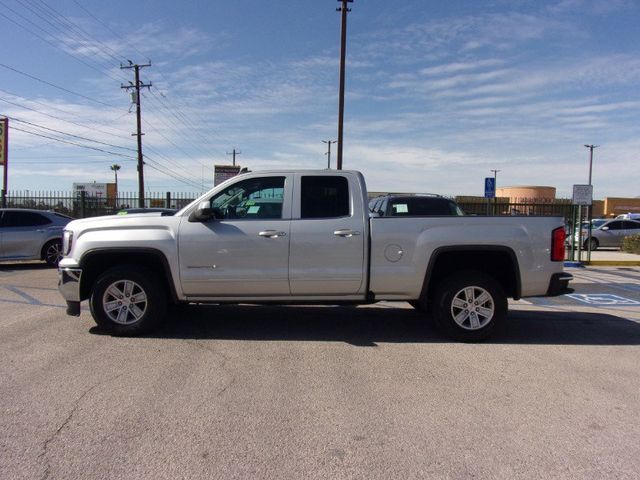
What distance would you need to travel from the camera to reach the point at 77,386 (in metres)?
4.54

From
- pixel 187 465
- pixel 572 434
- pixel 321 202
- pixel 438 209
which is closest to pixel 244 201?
pixel 321 202

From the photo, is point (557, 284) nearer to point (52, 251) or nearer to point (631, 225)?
point (52, 251)

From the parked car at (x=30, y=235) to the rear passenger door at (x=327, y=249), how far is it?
891 cm

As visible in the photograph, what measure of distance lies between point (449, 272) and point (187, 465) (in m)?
4.05

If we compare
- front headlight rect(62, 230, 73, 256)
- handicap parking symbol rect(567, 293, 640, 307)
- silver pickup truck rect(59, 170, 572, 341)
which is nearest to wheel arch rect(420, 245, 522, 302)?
silver pickup truck rect(59, 170, 572, 341)

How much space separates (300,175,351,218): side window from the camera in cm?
614

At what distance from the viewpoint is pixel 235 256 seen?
19.6 feet

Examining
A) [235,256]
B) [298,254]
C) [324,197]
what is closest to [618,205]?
[324,197]

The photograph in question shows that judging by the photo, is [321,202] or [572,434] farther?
[321,202]

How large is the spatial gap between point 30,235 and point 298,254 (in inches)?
375

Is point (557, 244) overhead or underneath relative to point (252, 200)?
underneath

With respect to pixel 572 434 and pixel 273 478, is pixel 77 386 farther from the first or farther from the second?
pixel 572 434

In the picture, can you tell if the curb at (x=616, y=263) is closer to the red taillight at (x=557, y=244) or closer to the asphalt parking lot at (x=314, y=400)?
the asphalt parking lot at (x=314, y=400)

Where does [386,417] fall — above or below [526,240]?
below
